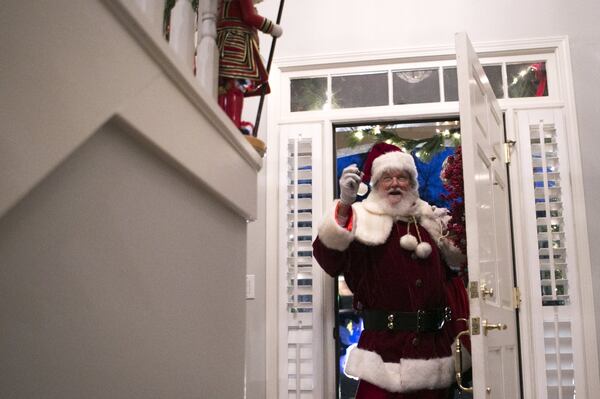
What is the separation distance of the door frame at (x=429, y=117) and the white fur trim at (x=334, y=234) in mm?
402

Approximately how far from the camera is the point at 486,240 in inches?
90.0

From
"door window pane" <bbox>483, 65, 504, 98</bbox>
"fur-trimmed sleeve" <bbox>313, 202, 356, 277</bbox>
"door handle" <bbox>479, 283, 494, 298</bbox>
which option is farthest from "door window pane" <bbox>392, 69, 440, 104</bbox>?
"door handle" <bbox>479, 283, 494, 298</bbox>

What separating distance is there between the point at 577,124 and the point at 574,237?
0.56m

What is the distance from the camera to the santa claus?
2555 mm

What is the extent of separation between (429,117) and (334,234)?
0.92 meters

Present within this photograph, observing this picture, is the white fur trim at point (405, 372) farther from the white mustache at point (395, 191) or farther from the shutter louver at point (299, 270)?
the white mustache at point (395, 191)

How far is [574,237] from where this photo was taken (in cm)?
290

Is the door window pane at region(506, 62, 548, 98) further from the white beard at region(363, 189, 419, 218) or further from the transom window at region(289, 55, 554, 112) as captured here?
the white beard at region(363, 189, 419, 218)

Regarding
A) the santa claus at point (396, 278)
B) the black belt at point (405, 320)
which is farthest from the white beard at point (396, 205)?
the black belt at point (405, 320)

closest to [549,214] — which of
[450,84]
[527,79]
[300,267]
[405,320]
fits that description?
[527,79]

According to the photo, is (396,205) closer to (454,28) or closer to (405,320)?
→ (405,320)

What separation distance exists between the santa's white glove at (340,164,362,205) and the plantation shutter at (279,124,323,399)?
0.40 m

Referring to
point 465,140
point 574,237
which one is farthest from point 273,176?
point 574,237

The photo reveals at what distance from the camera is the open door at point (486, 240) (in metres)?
2.09
